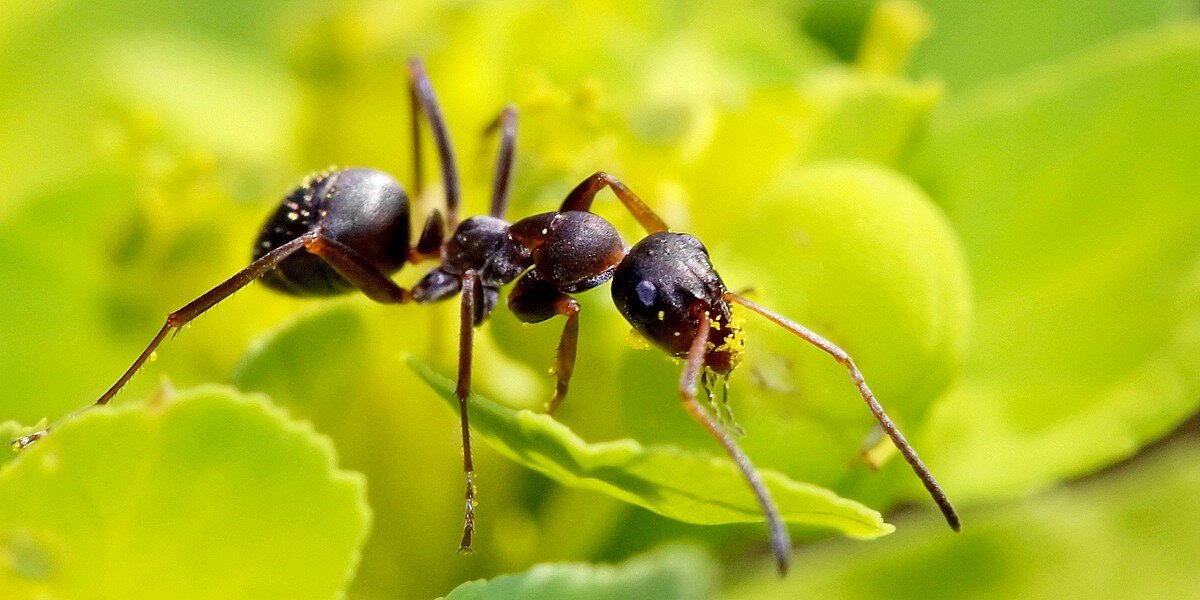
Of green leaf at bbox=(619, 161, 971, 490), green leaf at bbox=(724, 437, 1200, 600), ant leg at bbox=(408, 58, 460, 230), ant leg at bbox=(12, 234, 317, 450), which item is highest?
ant leg at bbox=(408, 58, 460, 230)

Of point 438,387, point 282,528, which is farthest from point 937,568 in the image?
point 282,528

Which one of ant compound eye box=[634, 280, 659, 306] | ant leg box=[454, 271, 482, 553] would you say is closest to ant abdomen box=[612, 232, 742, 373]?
ant compound eye box=[634, 280, 659, 306]

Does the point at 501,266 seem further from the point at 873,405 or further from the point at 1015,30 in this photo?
the point at 1015,30

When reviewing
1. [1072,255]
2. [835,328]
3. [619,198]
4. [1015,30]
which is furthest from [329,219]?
[1015,30]

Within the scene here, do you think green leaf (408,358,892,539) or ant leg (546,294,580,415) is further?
ant leg (546,294,580,415)

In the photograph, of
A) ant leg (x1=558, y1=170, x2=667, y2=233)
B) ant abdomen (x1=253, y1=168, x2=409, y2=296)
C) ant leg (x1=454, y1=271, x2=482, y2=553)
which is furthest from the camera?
ant abdomen (x1=253, y1=168, x2=409, y2=296)

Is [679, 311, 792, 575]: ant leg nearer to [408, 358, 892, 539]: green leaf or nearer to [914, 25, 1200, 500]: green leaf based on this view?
[408, 358, 892, 539]: green leaf

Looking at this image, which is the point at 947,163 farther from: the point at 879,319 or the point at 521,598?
the point at 521,598

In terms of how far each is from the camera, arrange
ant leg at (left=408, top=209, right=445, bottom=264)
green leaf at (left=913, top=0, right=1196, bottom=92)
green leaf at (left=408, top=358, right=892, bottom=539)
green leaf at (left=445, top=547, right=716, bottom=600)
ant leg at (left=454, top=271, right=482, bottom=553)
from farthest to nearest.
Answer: green leaf at (left=913, top=0, right=1196, bottom=92), ant leg at (left=408, top=209, right=445, bottom=264), ant leg at (left=454, top=271, right=482, bottom=553), green leaf at (left=408, top=358, right=892, bottom=539), green leaf at (left=445, top=547, right=716, bottom=600)
